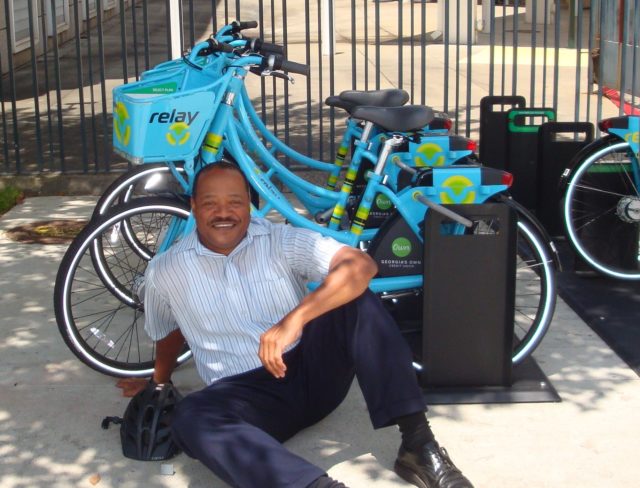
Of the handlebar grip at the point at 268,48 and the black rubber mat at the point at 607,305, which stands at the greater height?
the handlebar grip at the point at 268,48

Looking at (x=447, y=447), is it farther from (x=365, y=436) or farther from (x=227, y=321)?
(x=227, y=321)

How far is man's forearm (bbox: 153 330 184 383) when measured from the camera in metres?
4.26

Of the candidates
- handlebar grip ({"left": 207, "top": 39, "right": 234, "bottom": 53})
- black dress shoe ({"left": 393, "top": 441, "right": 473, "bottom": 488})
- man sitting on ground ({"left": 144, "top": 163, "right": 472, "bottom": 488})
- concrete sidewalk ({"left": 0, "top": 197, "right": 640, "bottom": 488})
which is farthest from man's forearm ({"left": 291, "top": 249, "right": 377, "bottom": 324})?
handlebar grip ({"left": 207, "top": 39, "right": 234, "bottom": 53})

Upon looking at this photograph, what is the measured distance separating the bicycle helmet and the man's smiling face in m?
0.66

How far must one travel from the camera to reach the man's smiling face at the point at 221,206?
3994 mm

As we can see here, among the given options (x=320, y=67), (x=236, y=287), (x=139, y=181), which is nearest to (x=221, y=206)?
(x=236, y=287)

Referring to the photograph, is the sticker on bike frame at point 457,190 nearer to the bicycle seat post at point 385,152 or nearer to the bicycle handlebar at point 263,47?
the bicycle seat post at point 385,152

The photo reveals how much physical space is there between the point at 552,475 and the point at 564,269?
263 cm

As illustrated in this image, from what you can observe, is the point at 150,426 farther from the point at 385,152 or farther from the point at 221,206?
the point at 385,152

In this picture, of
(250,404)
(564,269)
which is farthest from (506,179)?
(564,269)

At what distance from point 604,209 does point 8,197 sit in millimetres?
4220

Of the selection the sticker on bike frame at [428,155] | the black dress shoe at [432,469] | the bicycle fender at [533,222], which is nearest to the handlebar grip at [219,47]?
the sticker on bike frame at [428,155]

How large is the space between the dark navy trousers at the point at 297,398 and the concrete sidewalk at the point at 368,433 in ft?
0.84

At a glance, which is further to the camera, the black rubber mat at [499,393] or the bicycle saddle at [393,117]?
the bicycle saddle at [393,117]
